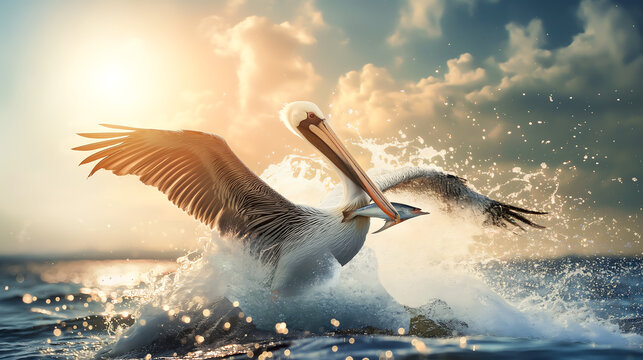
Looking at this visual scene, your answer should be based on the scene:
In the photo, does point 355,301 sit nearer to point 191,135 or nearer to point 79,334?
point 191,135

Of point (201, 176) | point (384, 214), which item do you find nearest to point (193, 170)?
point (201, 176)

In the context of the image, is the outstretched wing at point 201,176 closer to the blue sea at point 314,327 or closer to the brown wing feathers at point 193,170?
the brown wing feathers at point 193,170

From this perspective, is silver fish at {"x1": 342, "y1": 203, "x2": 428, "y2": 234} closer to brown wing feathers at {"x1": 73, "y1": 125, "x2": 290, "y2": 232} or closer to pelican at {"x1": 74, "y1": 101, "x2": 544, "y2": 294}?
pelican at {"x1": 74, "y1": 101, "x2": 544, "y2": 294}

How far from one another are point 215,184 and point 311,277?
1.48 metres

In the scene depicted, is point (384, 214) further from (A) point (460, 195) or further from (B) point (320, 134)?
(A) point (460, 195)

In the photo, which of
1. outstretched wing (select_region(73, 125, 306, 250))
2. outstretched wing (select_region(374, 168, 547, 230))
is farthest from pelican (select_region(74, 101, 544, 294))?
outstretched wing (select_region(374, 168, 547, 230))

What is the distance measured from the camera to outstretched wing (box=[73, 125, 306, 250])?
4641 mm

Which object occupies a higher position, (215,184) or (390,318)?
(215,184)

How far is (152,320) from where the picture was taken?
15.7 feet

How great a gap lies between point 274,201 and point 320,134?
3.04 feet

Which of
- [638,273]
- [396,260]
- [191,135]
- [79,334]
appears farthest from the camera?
[638,273]

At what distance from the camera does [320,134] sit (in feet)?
17.4

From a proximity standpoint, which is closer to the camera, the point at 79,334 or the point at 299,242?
the point at 299,242

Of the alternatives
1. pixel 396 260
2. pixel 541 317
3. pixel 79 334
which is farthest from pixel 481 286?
pixel 79 334
